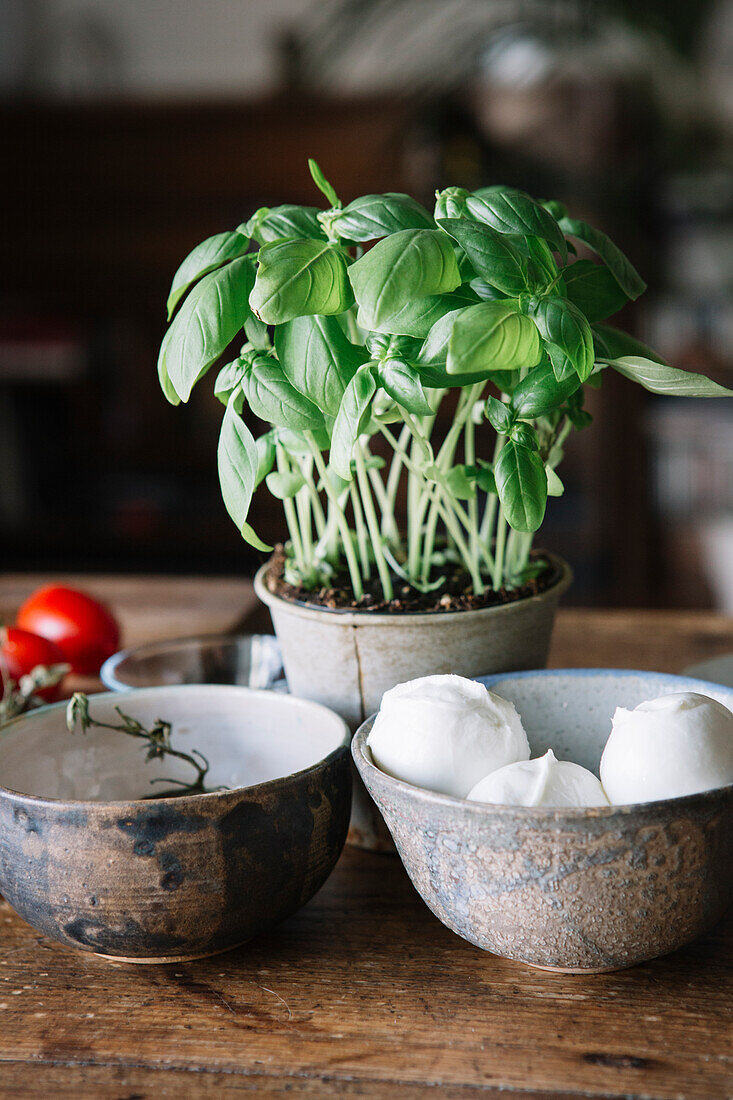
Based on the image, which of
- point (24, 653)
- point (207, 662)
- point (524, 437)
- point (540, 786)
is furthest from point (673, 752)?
point (24, 653)

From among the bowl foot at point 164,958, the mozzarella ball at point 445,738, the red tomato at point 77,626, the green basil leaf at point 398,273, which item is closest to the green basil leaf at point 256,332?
the green basil leaf at point 398,273

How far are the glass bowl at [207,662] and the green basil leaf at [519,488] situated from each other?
0.33 m

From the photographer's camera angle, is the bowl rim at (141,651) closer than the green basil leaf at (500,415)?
No

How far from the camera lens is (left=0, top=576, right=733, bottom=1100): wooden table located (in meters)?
0.41

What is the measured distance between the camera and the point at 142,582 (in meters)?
1.26

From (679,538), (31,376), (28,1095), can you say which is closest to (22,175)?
(31,376)

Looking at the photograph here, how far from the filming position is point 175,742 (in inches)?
24.1

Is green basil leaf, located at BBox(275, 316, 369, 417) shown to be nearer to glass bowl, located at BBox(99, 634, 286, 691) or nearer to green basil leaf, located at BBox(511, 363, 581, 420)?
green basil leaf, located at BBox(511, 363, 581, 420)

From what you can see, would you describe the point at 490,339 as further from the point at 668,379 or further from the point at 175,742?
the point at 175,742

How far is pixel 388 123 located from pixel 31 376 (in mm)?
1357

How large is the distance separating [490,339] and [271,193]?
109 inches

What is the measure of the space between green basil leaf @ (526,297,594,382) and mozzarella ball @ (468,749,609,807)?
17cm

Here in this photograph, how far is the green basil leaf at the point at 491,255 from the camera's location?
1.48ft

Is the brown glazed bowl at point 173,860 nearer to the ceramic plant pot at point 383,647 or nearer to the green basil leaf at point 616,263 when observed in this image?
the ceramic plant pot at point 383,647
